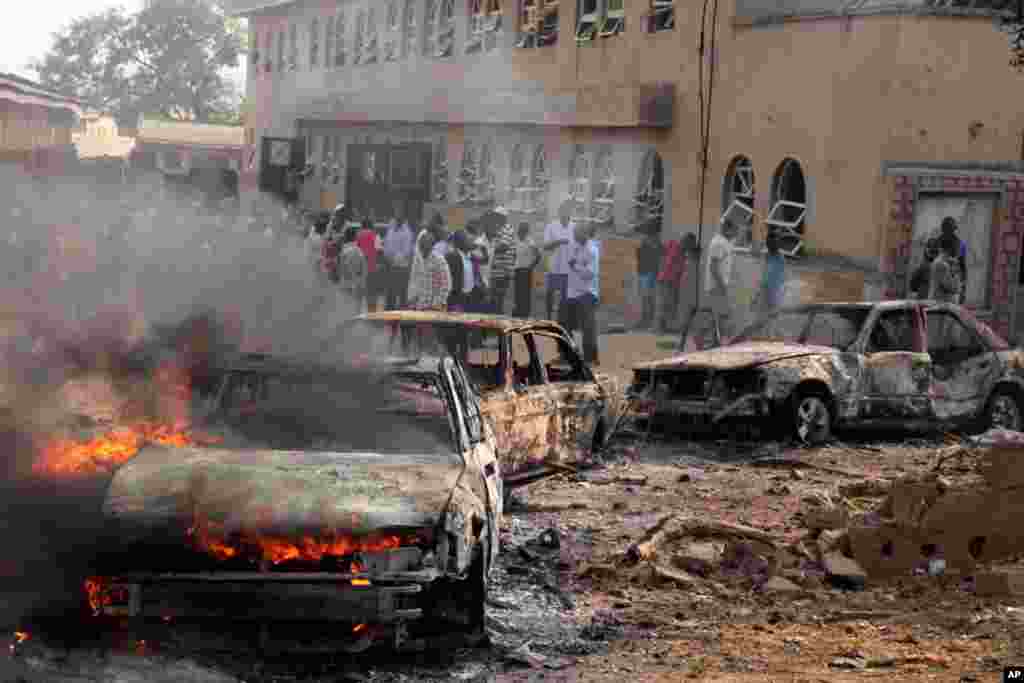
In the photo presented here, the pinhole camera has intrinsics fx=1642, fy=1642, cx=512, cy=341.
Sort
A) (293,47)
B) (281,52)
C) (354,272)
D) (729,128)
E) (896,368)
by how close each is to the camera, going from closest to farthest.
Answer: (896,368) < (354,272) < (729,128) < (293,47) < (281,52)

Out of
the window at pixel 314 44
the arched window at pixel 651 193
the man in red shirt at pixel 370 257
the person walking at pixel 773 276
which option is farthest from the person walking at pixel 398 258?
the window at pixel 314 44

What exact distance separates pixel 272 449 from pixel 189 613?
4.58 feet

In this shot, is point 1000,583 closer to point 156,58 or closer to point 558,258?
point 558,258

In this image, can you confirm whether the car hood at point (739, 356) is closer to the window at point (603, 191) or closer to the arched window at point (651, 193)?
the arched window at point (651, 193)

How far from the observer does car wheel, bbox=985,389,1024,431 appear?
51.9ft

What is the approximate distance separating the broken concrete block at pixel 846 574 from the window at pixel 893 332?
5.87 m

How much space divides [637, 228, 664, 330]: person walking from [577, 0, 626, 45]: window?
5.31m

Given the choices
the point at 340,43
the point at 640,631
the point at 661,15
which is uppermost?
the point at 340,43

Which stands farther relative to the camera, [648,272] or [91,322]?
[648,272]

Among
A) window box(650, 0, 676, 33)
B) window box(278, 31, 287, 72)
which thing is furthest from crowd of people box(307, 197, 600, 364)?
window box(278, 31, 287, 72)

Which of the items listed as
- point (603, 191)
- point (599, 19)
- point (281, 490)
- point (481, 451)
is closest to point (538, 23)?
point (599, 19)

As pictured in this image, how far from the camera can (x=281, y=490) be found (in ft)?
24.5

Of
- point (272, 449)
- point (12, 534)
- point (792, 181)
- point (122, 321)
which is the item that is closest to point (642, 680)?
point (272, 449)

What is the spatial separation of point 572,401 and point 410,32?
1121 inches
